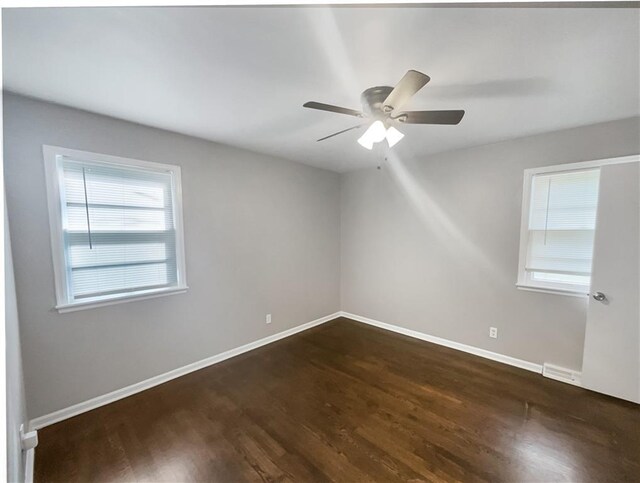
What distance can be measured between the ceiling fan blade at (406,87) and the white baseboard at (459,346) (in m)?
3.00

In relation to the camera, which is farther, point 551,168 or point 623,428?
point 551,168

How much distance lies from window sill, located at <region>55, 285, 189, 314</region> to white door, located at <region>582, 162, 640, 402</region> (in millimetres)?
3999

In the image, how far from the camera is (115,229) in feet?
7.54

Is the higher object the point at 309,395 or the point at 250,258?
the point at 250,258

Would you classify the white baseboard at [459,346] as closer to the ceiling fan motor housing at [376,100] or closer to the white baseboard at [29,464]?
the ceiling fan motor housing at [376,100]

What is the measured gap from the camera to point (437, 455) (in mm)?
1715

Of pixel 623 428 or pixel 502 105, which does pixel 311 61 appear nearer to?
pixel 502 105

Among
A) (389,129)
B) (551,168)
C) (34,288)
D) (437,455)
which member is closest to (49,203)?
(34,288)

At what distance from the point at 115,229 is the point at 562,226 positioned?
4.29 m

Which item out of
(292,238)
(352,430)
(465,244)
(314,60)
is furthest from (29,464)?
(465,244)

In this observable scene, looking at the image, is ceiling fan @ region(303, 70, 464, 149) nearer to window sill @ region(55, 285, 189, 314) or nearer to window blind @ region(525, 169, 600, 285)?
window blind @ region(525, 169, 600, 285)

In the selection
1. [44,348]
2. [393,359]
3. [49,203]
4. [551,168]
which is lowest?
[393,359]

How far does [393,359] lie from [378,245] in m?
1.63

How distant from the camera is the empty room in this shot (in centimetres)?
138
